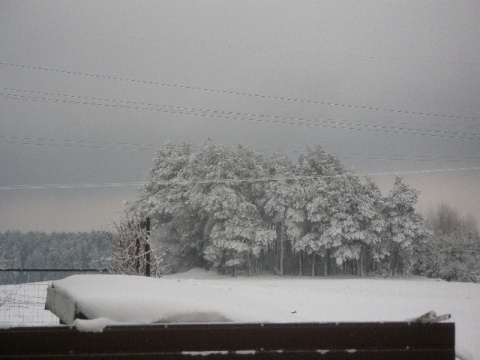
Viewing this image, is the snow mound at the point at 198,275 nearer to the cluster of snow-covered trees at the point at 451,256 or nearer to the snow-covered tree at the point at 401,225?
the snow-covered tree at the point at 401,225

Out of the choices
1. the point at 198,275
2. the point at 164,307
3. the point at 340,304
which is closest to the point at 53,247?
the point at 198,275

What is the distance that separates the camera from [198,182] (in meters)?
52.7

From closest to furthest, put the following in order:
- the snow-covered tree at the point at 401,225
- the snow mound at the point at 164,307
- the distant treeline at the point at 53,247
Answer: the snow mound at the point at 164,307 < the distant treeline at the point at 53,247 < the snow-covered tree at the point at 401,225

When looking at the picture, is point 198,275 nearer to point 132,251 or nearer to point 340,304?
point 340,304

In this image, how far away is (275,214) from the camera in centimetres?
5378

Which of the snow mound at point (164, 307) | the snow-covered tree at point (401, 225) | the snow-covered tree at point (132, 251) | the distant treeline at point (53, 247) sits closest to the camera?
the snow mound at point (164, 307)

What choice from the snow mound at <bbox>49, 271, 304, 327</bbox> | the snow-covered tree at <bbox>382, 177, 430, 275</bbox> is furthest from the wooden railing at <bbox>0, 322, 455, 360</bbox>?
the snow-covered tree at <bbox>382, 177, 430, 275</bbox>

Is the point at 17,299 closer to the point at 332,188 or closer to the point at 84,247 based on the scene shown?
the point at 84,247

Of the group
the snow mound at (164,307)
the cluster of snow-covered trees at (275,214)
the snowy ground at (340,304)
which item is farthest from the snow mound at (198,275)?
the snow mound at (164,307)

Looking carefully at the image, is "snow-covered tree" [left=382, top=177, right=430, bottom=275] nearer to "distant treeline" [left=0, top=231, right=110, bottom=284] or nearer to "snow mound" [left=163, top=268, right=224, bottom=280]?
"snow mound" [left=163, top=268, right=224, bottom=280]

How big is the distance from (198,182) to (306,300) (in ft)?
95.1

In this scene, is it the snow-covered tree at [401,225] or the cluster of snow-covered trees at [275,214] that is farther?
the cluster of snow-covered trees at [275,214]

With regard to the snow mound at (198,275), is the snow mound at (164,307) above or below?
above

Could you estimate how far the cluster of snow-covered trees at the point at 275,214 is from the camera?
168 feet
